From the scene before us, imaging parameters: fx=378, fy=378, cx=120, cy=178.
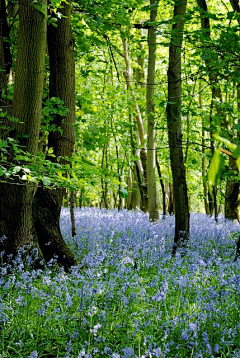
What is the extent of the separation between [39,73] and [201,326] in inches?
151

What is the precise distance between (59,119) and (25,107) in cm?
116

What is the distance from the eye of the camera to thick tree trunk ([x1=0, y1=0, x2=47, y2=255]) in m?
5.14

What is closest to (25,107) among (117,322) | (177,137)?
(117,322)

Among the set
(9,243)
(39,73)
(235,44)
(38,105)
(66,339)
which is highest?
(235,44)

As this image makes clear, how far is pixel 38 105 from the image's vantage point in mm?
5355

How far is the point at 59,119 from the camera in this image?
6391 mm

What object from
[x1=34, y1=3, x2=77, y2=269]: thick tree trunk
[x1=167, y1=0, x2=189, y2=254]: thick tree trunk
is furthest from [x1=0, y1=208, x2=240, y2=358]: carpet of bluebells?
[x1=167, y1=0, x2=189, y2=254]: thick tree trunk

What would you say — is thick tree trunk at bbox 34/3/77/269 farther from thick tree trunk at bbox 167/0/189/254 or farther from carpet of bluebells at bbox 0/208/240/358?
thick tree trunk at bbox 167/0/189/254

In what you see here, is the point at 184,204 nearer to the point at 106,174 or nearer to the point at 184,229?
the point at 184,229

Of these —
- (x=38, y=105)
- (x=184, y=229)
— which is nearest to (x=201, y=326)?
(x=38, y=105)

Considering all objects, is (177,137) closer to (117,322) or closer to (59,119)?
(59,119)

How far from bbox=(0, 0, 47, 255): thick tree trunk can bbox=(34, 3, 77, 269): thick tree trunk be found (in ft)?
2.35

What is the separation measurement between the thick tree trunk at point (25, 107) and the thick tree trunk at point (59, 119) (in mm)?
716

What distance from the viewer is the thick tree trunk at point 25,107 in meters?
5.14
